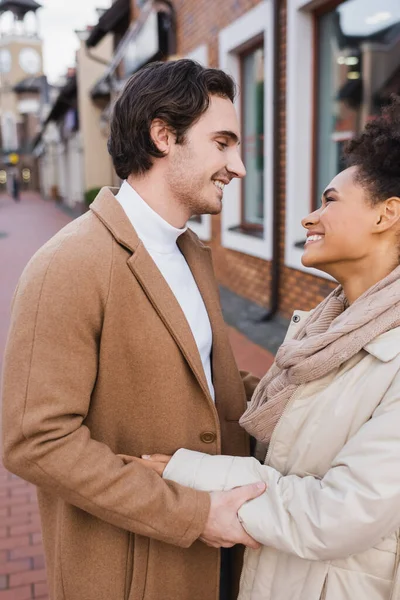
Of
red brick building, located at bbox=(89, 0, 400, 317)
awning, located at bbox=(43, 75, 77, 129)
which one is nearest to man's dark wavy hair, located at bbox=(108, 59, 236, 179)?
red brick building, located at bbox=(89, 0, 400, 317)

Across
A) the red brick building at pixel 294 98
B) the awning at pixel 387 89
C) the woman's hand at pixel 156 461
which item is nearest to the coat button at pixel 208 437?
the woman's hand at pixel 156 461

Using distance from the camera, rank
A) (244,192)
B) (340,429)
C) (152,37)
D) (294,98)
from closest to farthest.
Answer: (340,429), (294,98), (244,192), (152,37)

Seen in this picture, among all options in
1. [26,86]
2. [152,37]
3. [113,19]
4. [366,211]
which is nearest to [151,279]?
[366,211]

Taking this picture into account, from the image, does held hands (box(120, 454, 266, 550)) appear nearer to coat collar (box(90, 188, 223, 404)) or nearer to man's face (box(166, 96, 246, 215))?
coat collar (box(90, 188, 223, 404))

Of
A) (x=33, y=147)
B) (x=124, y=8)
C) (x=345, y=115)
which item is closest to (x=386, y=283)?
(x=345, y=115)

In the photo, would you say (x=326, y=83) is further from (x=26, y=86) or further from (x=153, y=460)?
(x=26, y=86)

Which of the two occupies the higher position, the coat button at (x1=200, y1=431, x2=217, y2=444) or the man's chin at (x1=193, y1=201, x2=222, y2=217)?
the man's chin at (x1=193, y1=201, x2=222, y2=217)

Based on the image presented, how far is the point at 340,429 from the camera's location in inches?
52.8

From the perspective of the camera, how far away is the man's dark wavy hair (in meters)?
1.64

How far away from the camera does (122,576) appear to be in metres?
1.57

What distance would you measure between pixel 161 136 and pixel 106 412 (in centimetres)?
81

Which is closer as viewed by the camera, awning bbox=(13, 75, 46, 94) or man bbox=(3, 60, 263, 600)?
man bbox=(3, 60, 263, 600)

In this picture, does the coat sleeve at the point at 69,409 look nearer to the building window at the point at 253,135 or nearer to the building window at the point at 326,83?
the building window at the point at 326,83

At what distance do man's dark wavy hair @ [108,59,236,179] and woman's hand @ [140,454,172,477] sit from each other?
0.83 metres
